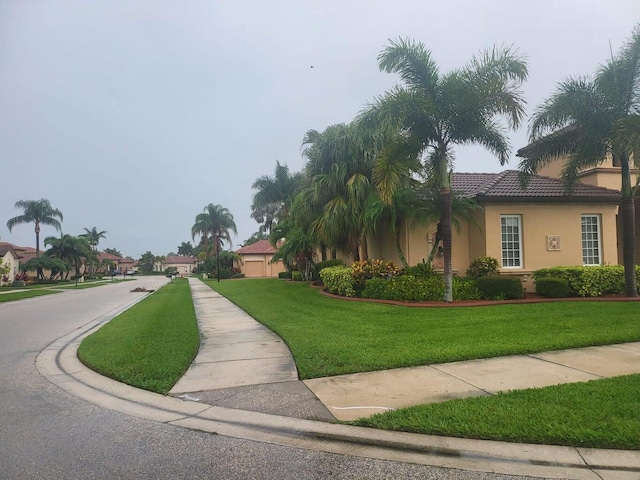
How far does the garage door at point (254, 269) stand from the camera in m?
56.0

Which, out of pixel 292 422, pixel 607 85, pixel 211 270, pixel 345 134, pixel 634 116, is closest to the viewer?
pixel 292 422

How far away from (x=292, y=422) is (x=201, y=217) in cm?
5563

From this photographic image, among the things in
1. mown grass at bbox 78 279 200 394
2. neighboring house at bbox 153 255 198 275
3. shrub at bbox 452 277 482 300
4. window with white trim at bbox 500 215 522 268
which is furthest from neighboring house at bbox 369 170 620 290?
neighboring house at bbox 153 255 198 275

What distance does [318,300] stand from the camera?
16484 millimetres

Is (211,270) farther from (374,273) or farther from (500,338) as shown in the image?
(500,338)

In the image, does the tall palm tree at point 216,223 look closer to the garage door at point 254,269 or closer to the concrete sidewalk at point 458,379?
the garage door at point 254,269

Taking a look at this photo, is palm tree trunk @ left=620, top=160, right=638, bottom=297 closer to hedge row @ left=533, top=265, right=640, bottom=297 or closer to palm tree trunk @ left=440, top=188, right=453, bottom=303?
hedge row @ left=533, top=265, right=640, bottom=297

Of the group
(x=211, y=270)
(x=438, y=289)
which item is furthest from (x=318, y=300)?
(x=211, y=270)

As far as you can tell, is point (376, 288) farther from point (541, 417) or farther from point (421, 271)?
point (541, 417)

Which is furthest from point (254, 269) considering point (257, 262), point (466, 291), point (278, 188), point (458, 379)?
point (458, 379)

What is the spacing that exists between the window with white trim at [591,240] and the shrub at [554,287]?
3.62 m

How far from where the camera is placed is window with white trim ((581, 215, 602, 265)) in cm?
1748

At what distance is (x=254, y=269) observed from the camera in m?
56.3

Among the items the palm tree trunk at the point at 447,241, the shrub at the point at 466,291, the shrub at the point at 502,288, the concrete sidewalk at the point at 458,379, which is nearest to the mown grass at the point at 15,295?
the palm tree trunk at the point at 447,241
